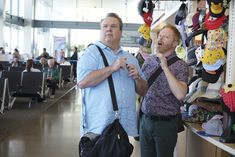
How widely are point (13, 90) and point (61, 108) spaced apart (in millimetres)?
1252

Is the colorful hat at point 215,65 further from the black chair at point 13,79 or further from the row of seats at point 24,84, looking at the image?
the black chair at point 13,79

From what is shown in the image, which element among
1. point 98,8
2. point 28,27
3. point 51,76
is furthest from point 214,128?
point 98,8

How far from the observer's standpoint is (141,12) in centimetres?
530

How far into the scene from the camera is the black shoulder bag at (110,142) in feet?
6.66

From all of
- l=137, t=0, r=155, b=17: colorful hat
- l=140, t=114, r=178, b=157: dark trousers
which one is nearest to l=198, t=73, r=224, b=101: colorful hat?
l=140, t=114, r=178, b=157: dark trousers

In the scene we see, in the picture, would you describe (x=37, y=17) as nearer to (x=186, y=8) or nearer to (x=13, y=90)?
(x=13, y=90)

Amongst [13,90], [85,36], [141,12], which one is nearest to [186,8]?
[141,12]

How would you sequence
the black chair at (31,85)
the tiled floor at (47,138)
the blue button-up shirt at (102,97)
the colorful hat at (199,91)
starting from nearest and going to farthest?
the blue button-up shirt at (102,97)
the colorful hat at (199,91)
the tiled floor at (47,138)
the black chair at (31,85)

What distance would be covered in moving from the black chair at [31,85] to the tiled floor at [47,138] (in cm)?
72

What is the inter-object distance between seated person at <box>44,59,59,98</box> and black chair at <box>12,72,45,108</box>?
173cm

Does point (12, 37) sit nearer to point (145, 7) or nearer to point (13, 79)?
point (13, 79)

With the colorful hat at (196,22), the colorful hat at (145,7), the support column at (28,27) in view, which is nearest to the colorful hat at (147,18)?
the colorful hat at (145,7)

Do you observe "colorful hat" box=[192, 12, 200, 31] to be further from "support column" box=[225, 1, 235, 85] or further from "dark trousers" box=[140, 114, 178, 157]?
"dark trousers" box=[140, 114, 178, 157]

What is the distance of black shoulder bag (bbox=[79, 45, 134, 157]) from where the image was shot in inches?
80.0
